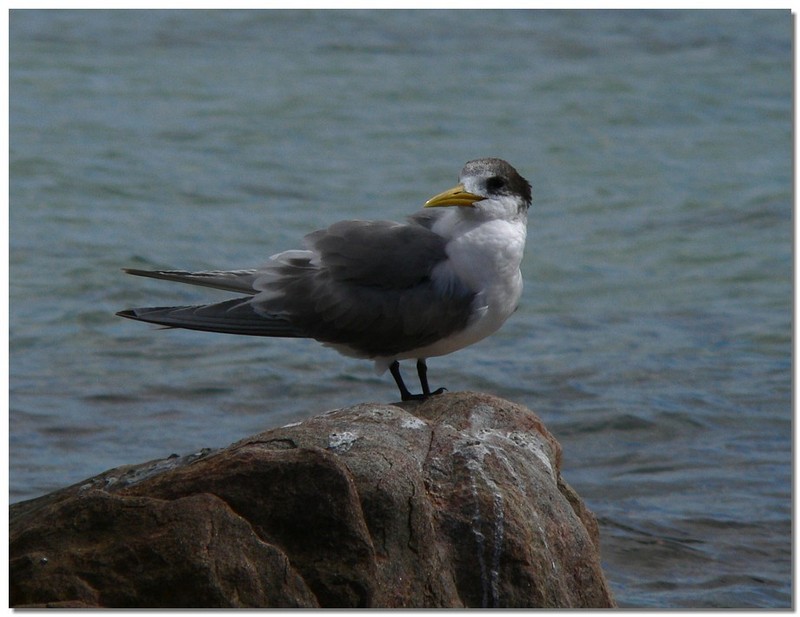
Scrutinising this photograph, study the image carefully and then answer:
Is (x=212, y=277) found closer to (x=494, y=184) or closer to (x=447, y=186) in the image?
(x=494, y=184)

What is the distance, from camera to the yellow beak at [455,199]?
Result: 555 centimetres

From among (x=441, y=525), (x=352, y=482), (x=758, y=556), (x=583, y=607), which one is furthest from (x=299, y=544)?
(x=758, y=556)

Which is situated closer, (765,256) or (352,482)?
(352,482)

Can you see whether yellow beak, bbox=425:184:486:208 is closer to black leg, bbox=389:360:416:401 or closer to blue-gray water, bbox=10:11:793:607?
black leg, bbox=389:360:416:401

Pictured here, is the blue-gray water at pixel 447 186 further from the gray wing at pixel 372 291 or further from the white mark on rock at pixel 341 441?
the white mark on rock at pixel 341 441

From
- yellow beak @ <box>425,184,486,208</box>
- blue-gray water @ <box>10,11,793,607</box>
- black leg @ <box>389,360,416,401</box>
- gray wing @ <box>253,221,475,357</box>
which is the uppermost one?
yellow beak @ <box>425,184,486,208</box>

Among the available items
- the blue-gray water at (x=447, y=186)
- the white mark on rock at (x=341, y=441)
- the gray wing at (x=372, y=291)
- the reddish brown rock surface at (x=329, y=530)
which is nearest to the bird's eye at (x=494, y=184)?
the gray wing at (x=372, y=291)

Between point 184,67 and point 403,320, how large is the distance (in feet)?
35.6

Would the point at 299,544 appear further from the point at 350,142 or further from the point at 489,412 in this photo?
the point at 350,142

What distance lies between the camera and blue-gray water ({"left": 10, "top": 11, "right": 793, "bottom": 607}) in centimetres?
771

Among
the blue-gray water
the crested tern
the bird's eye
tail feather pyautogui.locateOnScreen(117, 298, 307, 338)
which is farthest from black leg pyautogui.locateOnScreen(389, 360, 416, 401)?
the blue-gray water

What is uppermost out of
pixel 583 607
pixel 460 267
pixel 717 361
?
pixel 460 267

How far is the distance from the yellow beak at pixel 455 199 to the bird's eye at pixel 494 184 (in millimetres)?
70

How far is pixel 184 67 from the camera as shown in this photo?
1591 cm
